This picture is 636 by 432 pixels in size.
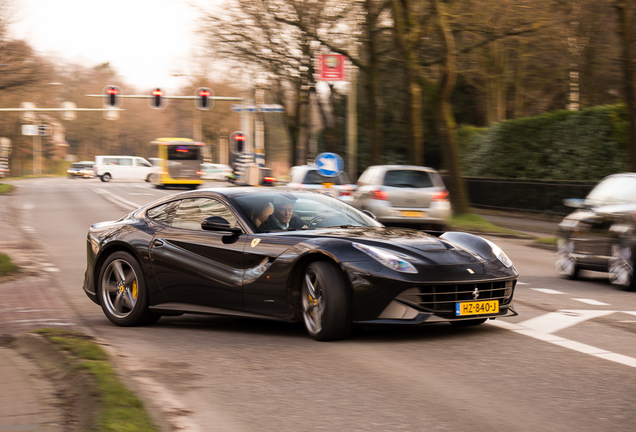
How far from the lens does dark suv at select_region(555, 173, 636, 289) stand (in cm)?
1127

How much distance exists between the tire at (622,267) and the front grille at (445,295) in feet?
14.9

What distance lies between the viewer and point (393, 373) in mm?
5902

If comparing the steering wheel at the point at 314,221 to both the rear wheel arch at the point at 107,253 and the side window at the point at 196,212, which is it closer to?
the side window at the point at 196,212

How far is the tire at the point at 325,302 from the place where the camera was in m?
6.82

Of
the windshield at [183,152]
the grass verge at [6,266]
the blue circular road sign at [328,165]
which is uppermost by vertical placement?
the windshield at [183,152]

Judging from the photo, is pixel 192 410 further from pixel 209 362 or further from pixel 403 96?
pixel 403 96

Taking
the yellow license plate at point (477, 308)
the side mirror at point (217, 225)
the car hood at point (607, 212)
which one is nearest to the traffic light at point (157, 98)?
the car hood at point (607, 212)

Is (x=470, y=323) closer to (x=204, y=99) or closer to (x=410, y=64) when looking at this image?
(x=410, y=64)

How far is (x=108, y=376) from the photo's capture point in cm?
528

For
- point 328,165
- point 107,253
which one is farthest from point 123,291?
point 328,165

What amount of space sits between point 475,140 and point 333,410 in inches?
1338

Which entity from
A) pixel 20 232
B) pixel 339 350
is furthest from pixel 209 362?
pixel 20 232

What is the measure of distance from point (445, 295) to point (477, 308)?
1.19 feet

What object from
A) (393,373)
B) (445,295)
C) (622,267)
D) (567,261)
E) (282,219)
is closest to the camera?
(393,373)
